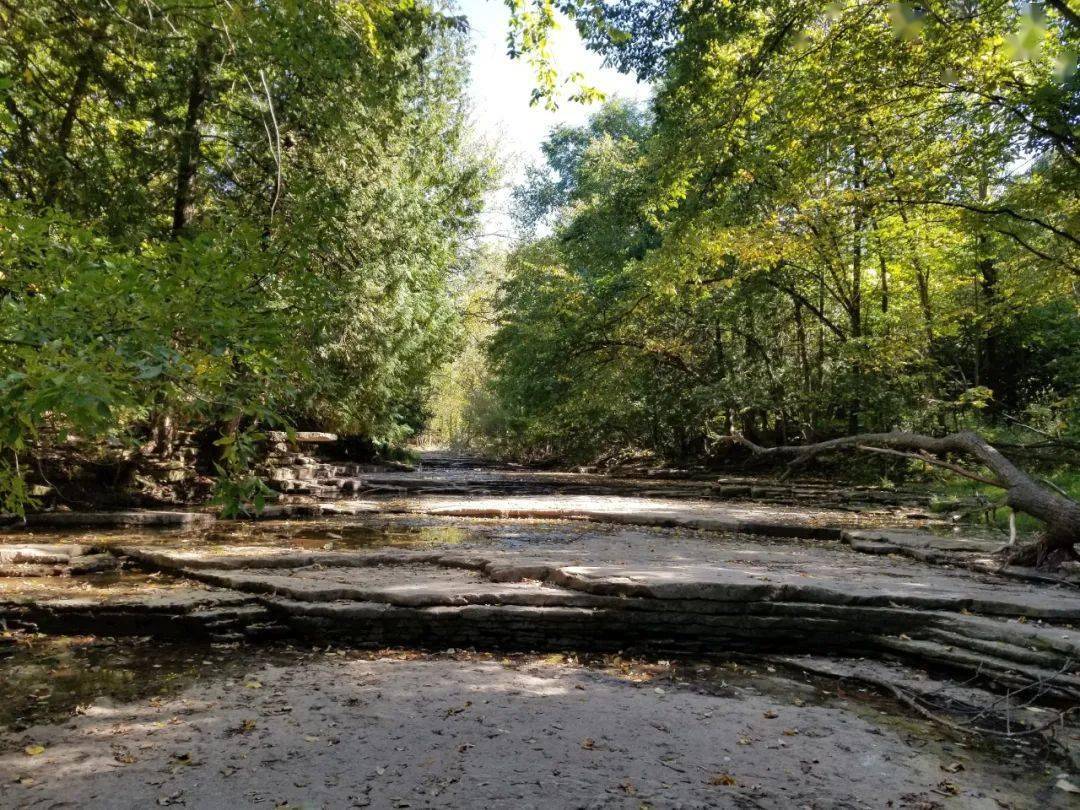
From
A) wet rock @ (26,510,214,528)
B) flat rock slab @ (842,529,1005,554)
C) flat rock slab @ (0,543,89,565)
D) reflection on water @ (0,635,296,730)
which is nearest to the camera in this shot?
reflection on water @ (0,635,296,730)

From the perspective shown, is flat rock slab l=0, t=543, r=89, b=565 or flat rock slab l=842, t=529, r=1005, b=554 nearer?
flat rock slab l=0, t=543, r=89, b=565

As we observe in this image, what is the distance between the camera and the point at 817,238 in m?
14.3

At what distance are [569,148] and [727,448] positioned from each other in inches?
1128

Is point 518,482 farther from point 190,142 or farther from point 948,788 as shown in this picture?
point 948,788

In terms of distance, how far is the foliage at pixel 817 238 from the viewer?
8875 mm

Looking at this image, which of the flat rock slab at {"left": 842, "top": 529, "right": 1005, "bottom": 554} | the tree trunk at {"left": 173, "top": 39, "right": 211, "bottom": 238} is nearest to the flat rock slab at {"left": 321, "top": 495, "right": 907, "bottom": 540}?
the flat rock slab at {"left": 842, "top": 529, "right": 1005, "bottom": 554}

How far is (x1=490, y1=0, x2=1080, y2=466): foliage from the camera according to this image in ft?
29.1

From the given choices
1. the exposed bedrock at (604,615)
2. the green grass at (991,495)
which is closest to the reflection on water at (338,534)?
the exposed bedrock at (604,615)

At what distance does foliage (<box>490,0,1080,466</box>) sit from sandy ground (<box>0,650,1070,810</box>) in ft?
15.6

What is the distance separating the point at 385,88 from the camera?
9680 mm

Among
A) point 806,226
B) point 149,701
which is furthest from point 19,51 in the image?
point 806,226

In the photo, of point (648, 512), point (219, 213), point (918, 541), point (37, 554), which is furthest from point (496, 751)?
point (648, 512)

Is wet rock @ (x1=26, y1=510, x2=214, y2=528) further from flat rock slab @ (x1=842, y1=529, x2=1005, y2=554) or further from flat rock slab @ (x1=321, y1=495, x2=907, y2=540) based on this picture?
flat rock slab @ (x1=842, y1=529, x2=1005, y2=554)

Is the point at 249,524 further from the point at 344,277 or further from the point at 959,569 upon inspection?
the point at 959,569
